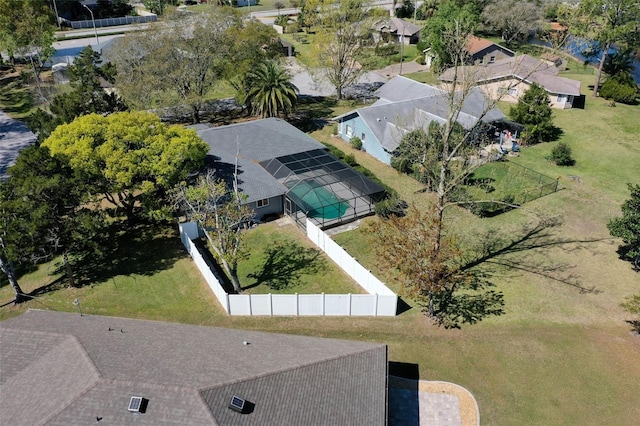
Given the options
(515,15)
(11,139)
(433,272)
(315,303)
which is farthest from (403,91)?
(11,139)

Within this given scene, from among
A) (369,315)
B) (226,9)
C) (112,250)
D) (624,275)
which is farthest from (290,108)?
(624,275)

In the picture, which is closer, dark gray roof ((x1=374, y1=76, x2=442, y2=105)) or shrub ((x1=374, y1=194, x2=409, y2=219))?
shrub ((x1=374, y1=194, x2=409, y2=219))

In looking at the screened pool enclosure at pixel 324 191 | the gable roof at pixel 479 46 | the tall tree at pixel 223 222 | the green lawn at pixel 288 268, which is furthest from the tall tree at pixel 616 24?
the tall tree at pixel 223 222

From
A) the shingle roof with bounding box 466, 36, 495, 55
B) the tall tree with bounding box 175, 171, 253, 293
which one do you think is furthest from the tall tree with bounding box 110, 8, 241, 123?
the shingle roof with bounding box 466, 36, 495, 55

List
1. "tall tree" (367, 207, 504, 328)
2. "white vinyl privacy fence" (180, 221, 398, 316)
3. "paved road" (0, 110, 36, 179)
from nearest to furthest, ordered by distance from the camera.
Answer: "tall tree" (367, 207, 504, 328) < "white vinyl privacy fence" (180, 221, 398, 316) < "paved road" (0, 110, 36, 179)

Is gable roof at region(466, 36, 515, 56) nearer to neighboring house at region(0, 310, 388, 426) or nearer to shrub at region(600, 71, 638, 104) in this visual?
shrub at region(600, 71, 638, 104)

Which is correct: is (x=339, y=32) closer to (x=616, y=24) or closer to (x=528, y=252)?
(x=616, y=24)

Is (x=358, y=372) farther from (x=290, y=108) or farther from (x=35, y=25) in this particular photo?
(x=35, y=25)
